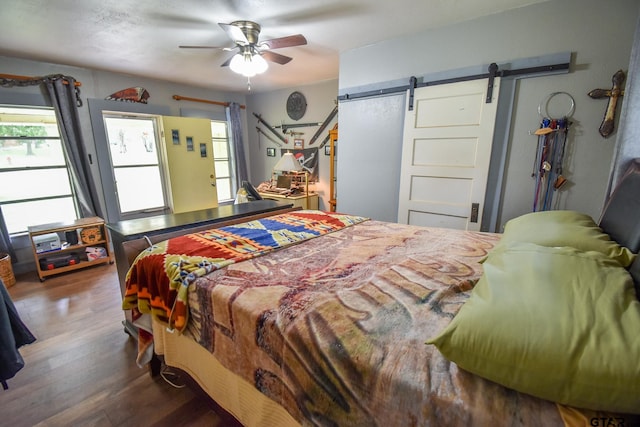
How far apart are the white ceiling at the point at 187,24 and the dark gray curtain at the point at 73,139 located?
0.98ft

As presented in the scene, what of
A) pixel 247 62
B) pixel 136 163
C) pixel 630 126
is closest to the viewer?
pixel 630 126

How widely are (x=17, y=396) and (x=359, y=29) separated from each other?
3.54 m

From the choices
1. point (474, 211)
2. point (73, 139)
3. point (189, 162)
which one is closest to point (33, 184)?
point (73, 139)

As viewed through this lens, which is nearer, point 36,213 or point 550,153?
point 550,153

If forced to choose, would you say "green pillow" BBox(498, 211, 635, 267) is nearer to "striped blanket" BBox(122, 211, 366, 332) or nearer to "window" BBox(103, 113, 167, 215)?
"striped blanket" BBox(122, 211, 366, 332)

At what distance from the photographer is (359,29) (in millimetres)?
2453

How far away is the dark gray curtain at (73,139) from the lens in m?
3.19

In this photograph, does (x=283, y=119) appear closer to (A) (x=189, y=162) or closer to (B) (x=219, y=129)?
(B) (x=219, y=129)

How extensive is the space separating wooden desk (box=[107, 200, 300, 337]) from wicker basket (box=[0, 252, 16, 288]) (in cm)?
193

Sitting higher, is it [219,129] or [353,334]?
[219,129]

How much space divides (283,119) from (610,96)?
13.4ft

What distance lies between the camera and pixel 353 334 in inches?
31.6

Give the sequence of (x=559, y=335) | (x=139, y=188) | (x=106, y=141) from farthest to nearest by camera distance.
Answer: (x=139, y=188) → (x=106, y=141) → (x=559, y=335)

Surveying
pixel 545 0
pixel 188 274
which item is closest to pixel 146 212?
pixel 188 274
